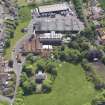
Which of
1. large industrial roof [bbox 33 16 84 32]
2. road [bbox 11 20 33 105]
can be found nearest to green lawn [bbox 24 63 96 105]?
road [bbox 11 20 33 105]

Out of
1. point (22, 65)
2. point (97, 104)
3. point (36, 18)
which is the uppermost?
point (36, 18)

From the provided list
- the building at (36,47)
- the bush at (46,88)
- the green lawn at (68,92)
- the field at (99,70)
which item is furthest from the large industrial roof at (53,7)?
the bush at (46,88)

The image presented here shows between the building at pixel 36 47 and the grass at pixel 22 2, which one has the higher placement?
the grass at pixel 22 2

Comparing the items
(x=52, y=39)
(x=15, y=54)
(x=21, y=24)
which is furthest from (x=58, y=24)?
(x=15, y=54)

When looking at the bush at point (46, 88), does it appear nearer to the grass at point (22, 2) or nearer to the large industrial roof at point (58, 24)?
the large industrial roof at point (58, 24)

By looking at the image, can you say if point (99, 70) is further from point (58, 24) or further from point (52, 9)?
point (52, 9)

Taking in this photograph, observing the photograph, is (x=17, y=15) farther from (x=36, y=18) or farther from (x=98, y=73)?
(x=98, y=73)

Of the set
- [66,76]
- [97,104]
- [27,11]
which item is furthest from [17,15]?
[97,104]
